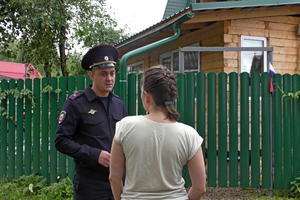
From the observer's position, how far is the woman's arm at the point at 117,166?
1938mm

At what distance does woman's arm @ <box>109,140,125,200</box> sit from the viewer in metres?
1.94

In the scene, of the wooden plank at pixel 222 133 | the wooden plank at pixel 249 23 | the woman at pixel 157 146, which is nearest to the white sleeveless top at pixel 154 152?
the woman at pixel 157 146

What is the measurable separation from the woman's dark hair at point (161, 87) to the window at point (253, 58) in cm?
726

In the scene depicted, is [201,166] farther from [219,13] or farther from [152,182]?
[219,13]

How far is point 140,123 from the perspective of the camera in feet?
6.19

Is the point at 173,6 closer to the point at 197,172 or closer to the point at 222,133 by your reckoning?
the point at 222,133

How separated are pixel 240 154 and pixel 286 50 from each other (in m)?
4.36

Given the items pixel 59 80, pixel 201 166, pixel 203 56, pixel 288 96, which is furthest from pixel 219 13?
pixel 201 166

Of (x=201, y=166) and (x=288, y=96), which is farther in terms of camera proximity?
(x=288, y=96)

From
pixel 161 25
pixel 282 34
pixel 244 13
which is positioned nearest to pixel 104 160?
pixel 161 25

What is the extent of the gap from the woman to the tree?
8.34 m

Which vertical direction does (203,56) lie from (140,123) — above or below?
above

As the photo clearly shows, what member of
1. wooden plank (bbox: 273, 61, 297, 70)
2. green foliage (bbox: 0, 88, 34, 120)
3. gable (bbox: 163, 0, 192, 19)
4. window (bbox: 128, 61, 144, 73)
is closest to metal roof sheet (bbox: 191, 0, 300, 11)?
wooden plank (bbox: 273, 61, 297, 70)

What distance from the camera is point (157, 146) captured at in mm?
1867
